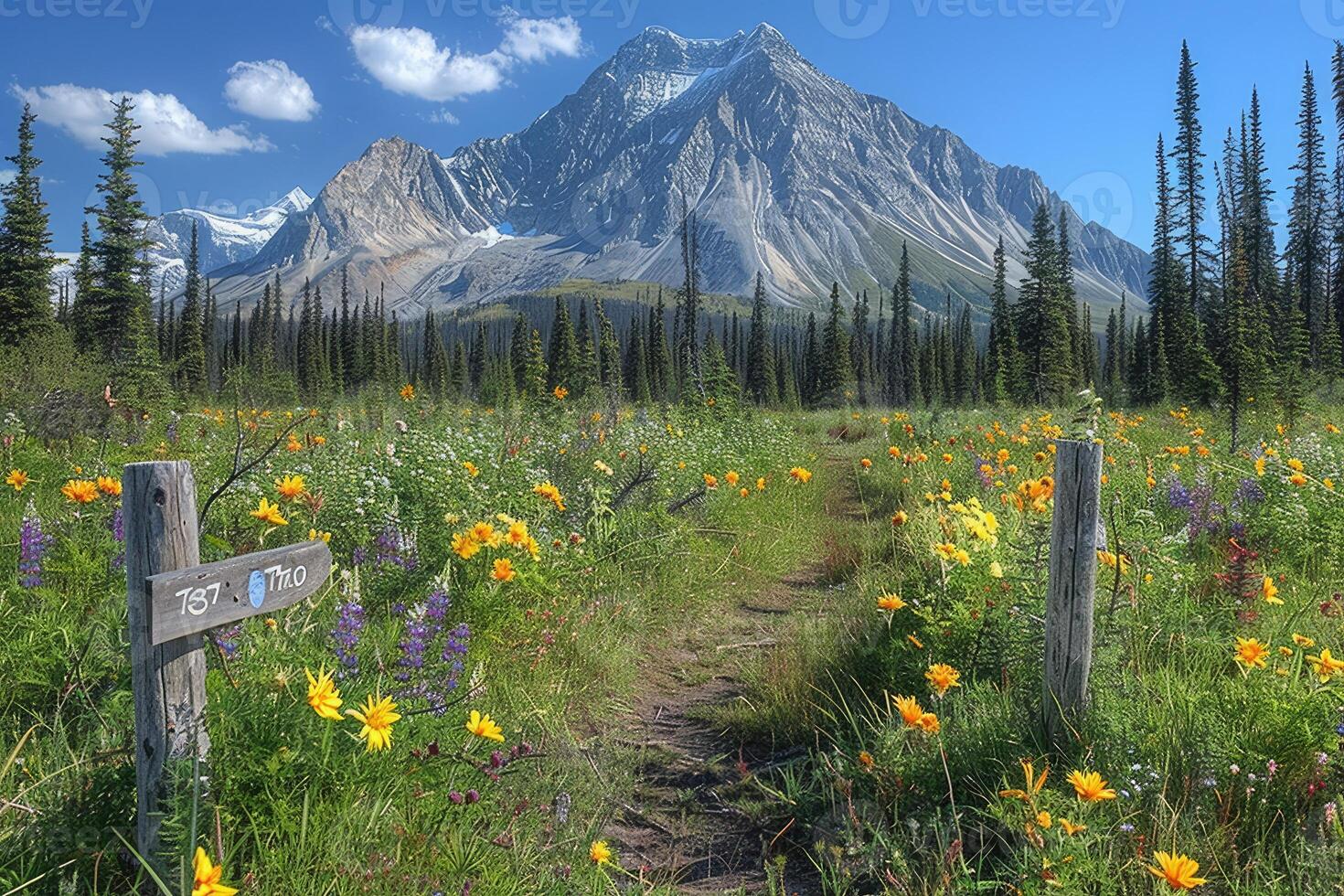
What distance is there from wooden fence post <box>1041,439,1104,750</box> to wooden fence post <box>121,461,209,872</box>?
2623 millimetres

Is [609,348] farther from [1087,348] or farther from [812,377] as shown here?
[1087,348]

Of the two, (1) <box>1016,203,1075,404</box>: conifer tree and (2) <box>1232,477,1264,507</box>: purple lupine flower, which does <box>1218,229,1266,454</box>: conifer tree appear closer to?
(2) <box>1232,477,1264,507</box>: purple lupine flower

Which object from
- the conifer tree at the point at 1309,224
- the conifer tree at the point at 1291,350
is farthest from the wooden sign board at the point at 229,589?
the conifer tree at the point at 1309,224

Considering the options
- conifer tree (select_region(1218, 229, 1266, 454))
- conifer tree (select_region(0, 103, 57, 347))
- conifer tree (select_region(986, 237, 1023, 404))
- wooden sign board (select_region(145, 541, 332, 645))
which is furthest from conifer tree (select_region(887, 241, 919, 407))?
wooden sign board (select_region(145, 541, 332, 645))

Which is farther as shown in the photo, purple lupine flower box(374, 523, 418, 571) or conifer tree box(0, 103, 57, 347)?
conifer tree box(0, 103, 57, 347)

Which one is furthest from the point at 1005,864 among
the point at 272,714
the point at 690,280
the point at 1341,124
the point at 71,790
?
the point at 1341,124

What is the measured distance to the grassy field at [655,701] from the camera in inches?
76.1

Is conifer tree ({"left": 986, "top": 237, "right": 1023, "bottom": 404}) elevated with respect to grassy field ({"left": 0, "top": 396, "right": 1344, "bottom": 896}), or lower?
elevated

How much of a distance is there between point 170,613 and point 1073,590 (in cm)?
271

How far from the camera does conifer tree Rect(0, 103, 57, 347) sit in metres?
27.8

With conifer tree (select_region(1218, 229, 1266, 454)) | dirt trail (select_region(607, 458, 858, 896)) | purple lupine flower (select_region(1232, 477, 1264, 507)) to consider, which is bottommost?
dirt trail (select_region(607, 458, 858, 896))

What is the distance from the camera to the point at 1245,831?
2191mm

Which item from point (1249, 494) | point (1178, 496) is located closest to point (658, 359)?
point (1178, 496)

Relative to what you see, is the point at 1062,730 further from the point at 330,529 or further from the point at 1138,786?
the point at 330,529
